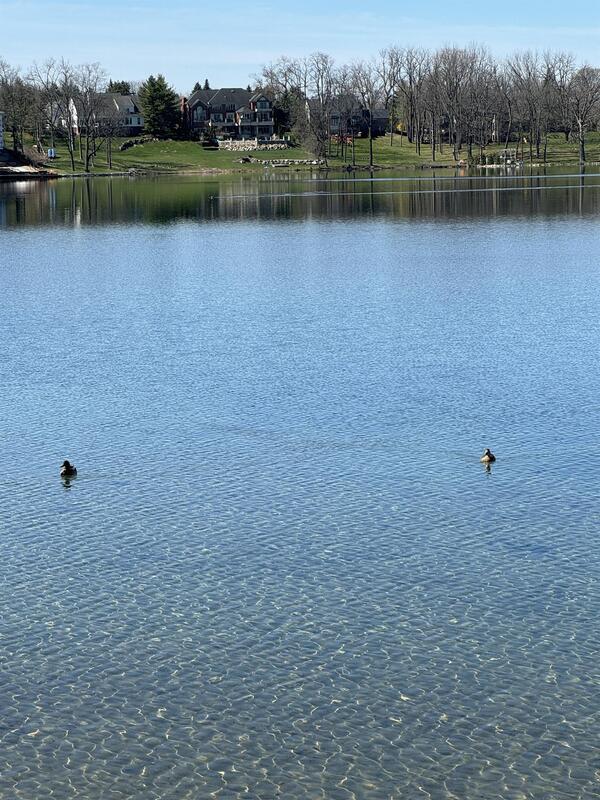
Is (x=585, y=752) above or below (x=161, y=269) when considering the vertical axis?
below

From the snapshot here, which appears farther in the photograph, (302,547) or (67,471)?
(67,471)

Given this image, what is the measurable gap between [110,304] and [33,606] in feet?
121

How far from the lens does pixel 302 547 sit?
25.2 m

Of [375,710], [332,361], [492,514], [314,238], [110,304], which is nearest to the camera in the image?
[375,710]

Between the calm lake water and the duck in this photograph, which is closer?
the calm lake water

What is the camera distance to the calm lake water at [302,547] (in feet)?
56.5

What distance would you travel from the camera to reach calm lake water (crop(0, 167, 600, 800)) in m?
17.2

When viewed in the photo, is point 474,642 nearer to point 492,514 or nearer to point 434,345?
point 492,514

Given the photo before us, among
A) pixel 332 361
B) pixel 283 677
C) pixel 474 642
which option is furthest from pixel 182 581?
pixel 332 361

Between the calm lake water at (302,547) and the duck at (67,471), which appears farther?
the duck at (67,471)

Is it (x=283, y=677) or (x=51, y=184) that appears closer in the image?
(x=283, y=677)

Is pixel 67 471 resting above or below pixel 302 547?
above

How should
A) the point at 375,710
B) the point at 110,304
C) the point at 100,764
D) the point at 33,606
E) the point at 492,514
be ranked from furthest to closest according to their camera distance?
the point at 110,304, the point at 492,514, the point at 33,606, the point at 375,710, the point at 100,764

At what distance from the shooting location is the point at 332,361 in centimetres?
4291
